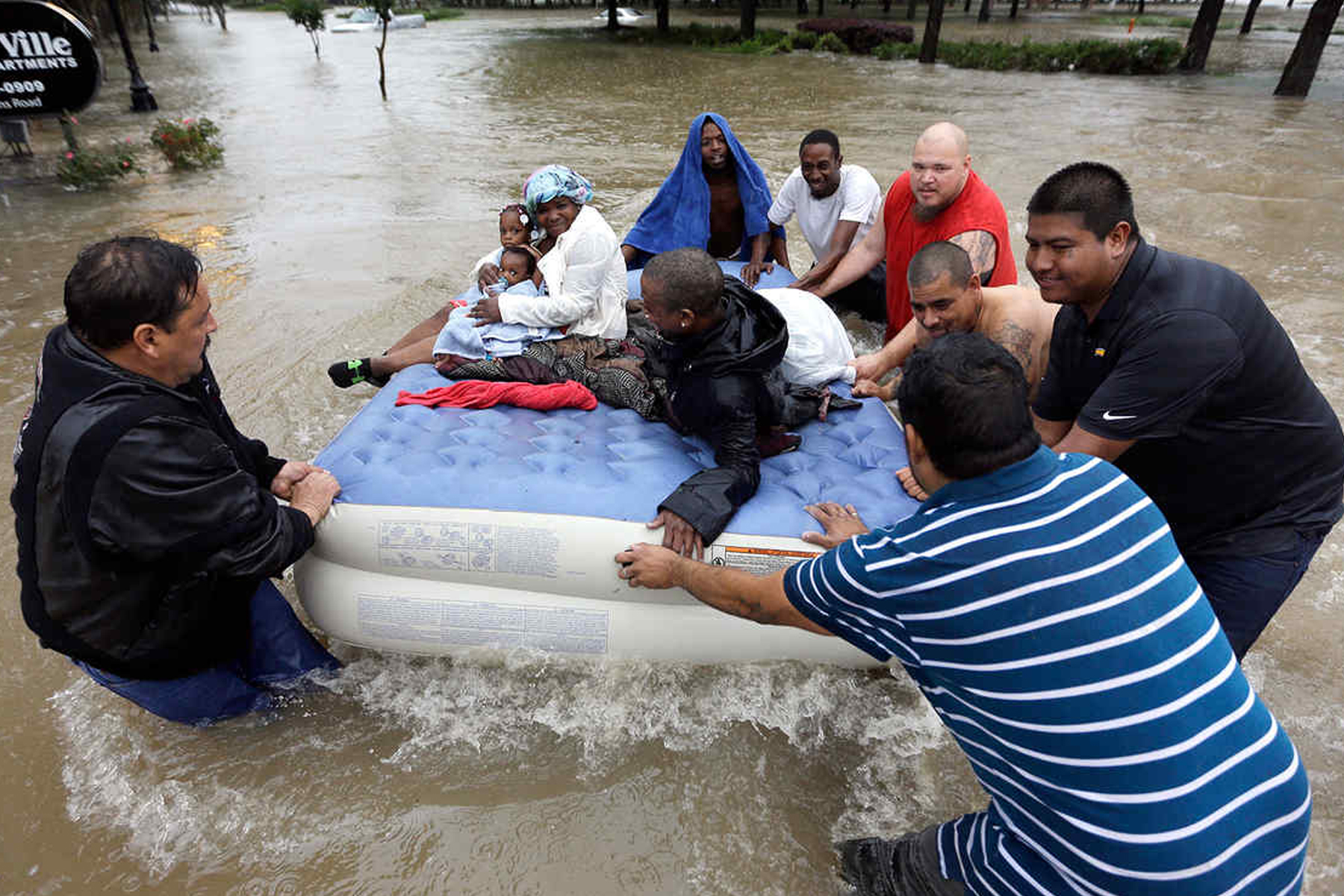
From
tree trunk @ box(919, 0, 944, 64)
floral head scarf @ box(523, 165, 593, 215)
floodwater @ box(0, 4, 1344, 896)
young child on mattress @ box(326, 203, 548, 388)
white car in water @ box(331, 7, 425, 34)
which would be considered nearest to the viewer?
floodwater @ box(0, 4, 1344, 896)

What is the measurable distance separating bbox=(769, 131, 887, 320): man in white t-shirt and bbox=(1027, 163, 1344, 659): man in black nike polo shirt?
273 cm

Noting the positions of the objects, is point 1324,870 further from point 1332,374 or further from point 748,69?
point 748,69

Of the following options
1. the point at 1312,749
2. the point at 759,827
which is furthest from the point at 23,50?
the point at 1312,749

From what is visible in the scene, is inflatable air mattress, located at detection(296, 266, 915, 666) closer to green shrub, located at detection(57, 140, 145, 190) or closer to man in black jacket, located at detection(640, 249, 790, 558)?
man in black jacket, located at detection(640, 249, 790, 558)

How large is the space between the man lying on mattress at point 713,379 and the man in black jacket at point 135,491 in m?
1.24

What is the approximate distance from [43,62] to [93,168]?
5.22 ft

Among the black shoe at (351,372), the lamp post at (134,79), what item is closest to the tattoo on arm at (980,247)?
the black shoe at (351,372)

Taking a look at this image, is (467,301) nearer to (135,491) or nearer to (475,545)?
(475,545)

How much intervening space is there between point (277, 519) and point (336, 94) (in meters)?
Answer: 16.5

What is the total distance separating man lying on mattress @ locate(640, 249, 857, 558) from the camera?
2.48 metres

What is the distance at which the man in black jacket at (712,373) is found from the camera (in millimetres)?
2482

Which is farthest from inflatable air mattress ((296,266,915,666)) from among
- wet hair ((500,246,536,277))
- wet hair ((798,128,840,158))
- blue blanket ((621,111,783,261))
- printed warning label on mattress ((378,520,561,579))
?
wet hair ((798,128,840,158))

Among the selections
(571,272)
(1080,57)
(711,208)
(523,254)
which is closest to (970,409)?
(571,272)

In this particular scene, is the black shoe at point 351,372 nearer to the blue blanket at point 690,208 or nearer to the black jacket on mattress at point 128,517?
the black jacket on mattress at point 128,517
